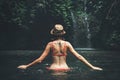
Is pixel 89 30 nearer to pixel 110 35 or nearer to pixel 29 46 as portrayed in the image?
pixel 110 35

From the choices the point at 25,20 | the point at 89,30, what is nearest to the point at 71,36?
the point at 89,30

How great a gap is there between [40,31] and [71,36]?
2.88 m

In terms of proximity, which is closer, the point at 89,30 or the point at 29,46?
the point at 29,46

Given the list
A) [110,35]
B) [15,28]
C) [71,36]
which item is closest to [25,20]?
[15,28]

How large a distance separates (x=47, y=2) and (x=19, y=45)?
533 cm

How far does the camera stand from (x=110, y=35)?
36031mm

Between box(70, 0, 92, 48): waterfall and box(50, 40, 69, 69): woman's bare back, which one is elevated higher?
box(70, 0, 92, 48): waterfall

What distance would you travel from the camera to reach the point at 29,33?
123 ft

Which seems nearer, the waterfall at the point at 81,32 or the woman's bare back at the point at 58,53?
the woman's bare back at the point at 58,53

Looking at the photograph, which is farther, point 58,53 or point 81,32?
point 81,32

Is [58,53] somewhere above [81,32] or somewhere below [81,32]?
below

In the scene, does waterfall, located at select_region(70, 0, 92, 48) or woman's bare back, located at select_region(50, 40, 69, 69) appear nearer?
woman's bare back, located at select_region(50, 40, 69, 69)

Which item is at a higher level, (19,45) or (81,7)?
(81,7)

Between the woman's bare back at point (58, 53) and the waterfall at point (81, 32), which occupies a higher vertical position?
the waterfall at point (81, 32)
